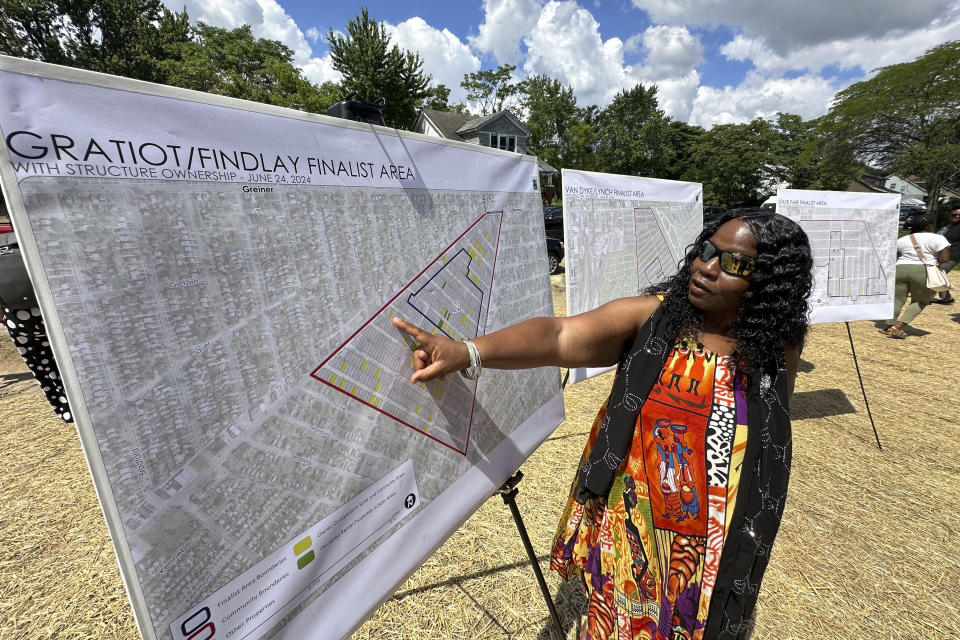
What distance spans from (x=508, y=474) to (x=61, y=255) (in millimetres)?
1346

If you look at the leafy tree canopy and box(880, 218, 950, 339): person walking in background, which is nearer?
box(880, 218, 950, 339): person walking in background

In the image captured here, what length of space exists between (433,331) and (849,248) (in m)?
4.17

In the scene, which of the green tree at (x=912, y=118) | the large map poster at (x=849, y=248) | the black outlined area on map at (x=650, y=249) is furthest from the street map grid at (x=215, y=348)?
the green tree at (x=912, y=118)

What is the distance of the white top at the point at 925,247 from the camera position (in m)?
5.39

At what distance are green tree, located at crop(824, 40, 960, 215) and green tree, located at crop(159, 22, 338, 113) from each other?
26212mm

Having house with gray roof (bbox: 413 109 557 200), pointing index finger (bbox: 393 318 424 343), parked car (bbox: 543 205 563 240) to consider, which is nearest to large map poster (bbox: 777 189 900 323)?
pointing index finger (bbox: 393 318 424 343)

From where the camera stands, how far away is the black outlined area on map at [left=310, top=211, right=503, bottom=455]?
3.10ft

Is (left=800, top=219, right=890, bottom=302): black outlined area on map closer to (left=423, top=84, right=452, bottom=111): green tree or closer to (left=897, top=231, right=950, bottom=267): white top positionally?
(left=897, top=231, right=950, bottom=267): white top

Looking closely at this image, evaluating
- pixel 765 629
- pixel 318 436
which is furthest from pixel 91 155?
pixel 765 629

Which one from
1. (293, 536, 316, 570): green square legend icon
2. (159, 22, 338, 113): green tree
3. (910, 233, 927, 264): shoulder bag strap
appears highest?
(159, 22, 338, 113): green tree

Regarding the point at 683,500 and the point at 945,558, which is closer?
the point at 683,500

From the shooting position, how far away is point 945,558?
233 centimetres

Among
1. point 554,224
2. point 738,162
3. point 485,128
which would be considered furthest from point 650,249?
point 738,162

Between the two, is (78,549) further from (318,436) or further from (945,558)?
(945,558)
